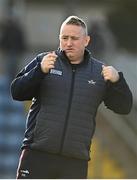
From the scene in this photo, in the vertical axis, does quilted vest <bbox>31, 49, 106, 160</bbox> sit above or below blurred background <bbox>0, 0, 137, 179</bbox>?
above

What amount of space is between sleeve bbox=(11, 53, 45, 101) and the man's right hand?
0.12ft

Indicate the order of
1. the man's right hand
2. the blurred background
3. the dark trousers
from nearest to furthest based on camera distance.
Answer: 1. the man's right hand
2. the dark trousers
3. the blurred background

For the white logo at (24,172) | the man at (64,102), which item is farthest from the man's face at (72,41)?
the white logo at (24,172)

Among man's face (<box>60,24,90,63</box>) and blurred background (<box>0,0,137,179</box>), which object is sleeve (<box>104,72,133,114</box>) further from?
blurred background (<box>0,0,137,179</box>)

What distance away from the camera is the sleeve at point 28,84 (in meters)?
6.45

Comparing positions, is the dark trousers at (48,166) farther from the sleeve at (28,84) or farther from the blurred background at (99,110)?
the blurred background at (99,110)

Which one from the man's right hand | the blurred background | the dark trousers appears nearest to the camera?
the man's right hand

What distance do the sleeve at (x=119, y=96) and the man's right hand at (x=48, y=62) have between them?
51 cm

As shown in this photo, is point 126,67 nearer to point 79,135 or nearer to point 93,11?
point 93,11

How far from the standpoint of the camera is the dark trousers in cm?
655

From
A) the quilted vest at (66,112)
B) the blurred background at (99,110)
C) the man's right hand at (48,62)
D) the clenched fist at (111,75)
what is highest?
the man's right hand at (48,62)

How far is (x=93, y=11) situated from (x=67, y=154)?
1457cm

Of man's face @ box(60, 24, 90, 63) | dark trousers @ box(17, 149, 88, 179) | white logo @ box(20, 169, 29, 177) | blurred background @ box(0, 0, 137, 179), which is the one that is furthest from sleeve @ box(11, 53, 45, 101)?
blurred background @ box(0, 0, 137, 179)

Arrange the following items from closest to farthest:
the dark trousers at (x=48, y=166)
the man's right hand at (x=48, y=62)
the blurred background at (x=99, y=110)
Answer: the man's right hand at (x=48, y=62) → the dark trousers at (x=48, y=166) → the blurred background at (x=99, y=110)
